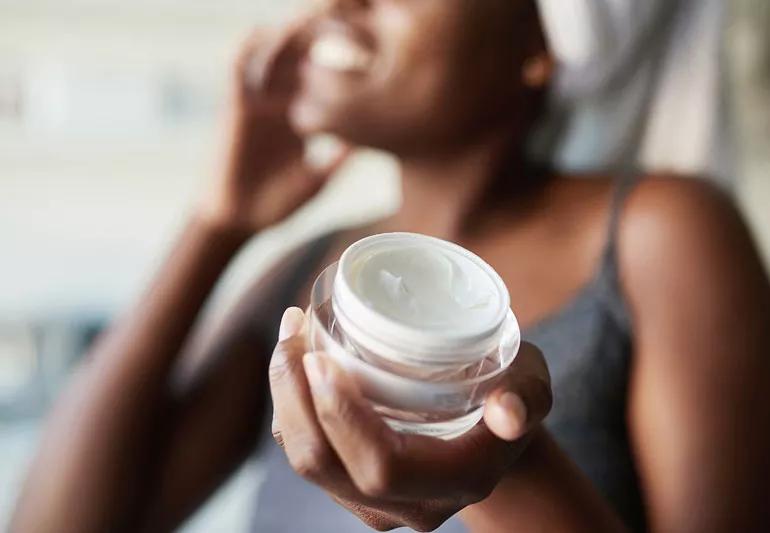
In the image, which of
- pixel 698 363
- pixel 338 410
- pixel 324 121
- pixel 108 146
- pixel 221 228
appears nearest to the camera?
pixel 338 410

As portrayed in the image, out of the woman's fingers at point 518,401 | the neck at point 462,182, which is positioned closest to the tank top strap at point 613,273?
the neck at point 462,182

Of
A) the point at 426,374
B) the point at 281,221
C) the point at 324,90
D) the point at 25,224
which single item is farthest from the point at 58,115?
the point at 426,374

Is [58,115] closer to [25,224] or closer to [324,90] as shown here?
[25,224]

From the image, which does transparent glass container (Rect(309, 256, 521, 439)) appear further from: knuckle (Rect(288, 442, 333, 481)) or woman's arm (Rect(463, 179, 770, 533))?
woman's arm (Rect(463, 179, 770, 533))

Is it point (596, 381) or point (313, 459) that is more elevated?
point (313, 459)

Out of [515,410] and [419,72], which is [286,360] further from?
[419,72]

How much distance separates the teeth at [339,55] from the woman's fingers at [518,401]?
0.34 m

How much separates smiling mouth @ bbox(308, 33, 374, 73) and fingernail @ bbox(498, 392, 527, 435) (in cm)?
36

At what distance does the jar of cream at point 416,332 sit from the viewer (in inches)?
10.4

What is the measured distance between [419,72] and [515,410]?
1.11 ft

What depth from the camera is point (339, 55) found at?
2.00 feet

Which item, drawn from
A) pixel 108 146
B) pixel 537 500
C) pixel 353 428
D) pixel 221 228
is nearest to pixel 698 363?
pixel 537 500

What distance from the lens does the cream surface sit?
272mm

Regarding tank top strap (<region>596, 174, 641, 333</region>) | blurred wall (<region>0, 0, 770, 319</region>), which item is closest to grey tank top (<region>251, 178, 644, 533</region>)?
tank top strap (<region>596, 174, 641, 333</region>)
